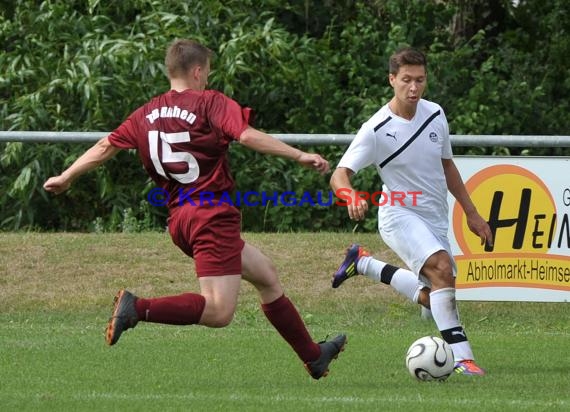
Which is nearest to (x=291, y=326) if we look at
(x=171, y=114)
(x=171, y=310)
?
(x=171, y=310)

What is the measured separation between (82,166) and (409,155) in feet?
7.30

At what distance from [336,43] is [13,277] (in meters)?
7.02

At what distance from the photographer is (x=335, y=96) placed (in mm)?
17031

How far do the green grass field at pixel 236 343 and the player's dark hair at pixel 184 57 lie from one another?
1.78 m

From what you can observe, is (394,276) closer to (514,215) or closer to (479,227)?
(479,227)

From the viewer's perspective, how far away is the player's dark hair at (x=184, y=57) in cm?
774

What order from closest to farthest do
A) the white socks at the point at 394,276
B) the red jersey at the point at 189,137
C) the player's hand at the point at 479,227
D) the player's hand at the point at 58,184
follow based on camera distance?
the red jersey at the point at 189,137 → the player's hand at the point at 58,184 → the player's hand at the point at 479,227 → the white socks at the point at 394,276

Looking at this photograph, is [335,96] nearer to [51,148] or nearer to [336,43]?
[336,43]

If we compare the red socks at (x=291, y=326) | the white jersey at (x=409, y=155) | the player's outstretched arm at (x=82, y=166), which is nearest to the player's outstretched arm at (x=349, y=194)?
the white jersey at (x=409, y=155)

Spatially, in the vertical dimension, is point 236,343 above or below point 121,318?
below

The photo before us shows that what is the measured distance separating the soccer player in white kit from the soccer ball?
0.37m

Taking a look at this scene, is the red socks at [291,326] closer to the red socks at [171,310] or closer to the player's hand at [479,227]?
the red socks at [171,310]

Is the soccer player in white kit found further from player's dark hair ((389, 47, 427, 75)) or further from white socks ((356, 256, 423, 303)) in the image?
white socks ((356, 256, 423, 303))

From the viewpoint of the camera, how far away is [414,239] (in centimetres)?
893
